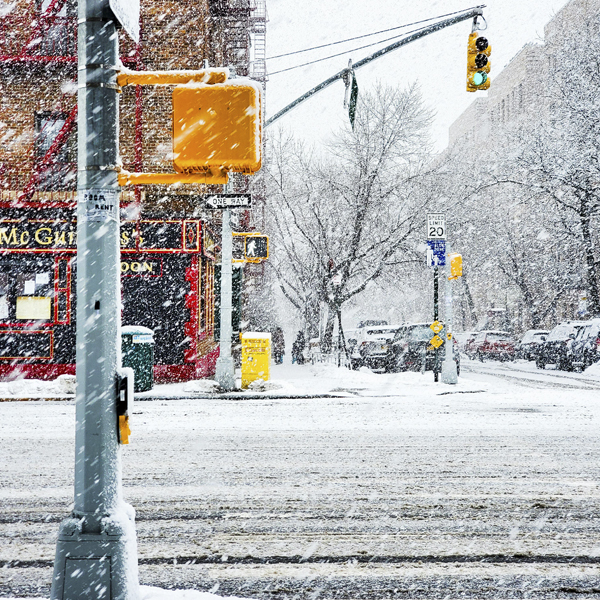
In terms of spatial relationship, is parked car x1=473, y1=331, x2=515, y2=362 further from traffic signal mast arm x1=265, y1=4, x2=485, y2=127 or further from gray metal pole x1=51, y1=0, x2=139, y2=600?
gray metal pole x1=51, y1=0, x2=139, y2=600

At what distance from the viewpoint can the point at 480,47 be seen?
11.5m

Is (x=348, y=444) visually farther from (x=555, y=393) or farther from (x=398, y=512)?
(x=555, y=393)

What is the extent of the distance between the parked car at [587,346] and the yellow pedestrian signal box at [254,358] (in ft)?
48.2

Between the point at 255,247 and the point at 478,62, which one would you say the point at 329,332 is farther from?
the point at 478,62

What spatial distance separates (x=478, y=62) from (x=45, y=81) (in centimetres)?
1272

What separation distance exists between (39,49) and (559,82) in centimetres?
2467

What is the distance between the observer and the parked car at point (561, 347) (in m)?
27.2

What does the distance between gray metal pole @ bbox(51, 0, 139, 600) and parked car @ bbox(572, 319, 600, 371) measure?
2478 centimetres

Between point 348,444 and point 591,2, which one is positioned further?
point 591,2

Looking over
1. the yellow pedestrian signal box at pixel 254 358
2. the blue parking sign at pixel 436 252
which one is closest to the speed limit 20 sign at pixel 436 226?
the blue parking sign at pixel 436 252

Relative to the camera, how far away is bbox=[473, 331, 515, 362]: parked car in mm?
37438

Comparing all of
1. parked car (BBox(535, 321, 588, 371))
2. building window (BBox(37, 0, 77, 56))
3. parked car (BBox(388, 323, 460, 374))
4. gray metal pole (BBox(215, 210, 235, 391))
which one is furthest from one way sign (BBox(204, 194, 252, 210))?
parked car (BBox(535, 321, 588, 371))

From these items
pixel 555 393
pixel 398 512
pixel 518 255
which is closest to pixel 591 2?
pixel 518 255

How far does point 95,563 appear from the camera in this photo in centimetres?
329
